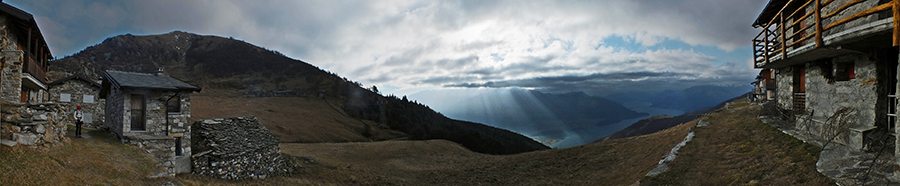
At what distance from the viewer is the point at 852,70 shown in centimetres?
1114

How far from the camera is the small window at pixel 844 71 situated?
1122cm

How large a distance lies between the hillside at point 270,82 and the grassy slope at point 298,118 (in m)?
0.24

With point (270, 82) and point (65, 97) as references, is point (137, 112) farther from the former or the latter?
point (270, 82)

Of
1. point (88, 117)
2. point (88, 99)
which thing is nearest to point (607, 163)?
point (88, 117)

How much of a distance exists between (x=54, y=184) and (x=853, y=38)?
20.4 meters

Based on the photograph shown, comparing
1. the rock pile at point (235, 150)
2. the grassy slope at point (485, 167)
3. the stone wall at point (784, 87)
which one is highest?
the stone wall at point (784, 87)

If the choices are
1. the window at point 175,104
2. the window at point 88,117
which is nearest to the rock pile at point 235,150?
the window at point 175,104

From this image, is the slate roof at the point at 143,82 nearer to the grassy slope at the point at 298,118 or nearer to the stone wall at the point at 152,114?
the stone wall at the point at 152,114

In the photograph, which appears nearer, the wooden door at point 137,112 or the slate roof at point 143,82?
the slate roof at point 143,82

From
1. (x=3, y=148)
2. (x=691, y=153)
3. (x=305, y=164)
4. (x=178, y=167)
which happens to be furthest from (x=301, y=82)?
(x=691, y=153)

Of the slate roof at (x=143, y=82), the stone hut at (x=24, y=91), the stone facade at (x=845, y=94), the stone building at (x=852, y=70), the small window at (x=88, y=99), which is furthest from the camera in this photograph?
the small window at (x=88, y=99)

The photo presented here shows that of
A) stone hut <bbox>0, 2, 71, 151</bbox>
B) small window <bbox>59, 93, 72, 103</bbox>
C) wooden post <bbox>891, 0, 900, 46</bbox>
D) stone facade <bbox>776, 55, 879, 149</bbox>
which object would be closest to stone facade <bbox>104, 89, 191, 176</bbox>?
stone hut <bbox>0, 2, 71, 151</bbox>

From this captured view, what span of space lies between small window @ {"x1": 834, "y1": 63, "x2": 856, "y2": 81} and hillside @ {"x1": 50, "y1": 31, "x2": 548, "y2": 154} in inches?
1586

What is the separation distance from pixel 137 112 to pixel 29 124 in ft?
17.4
